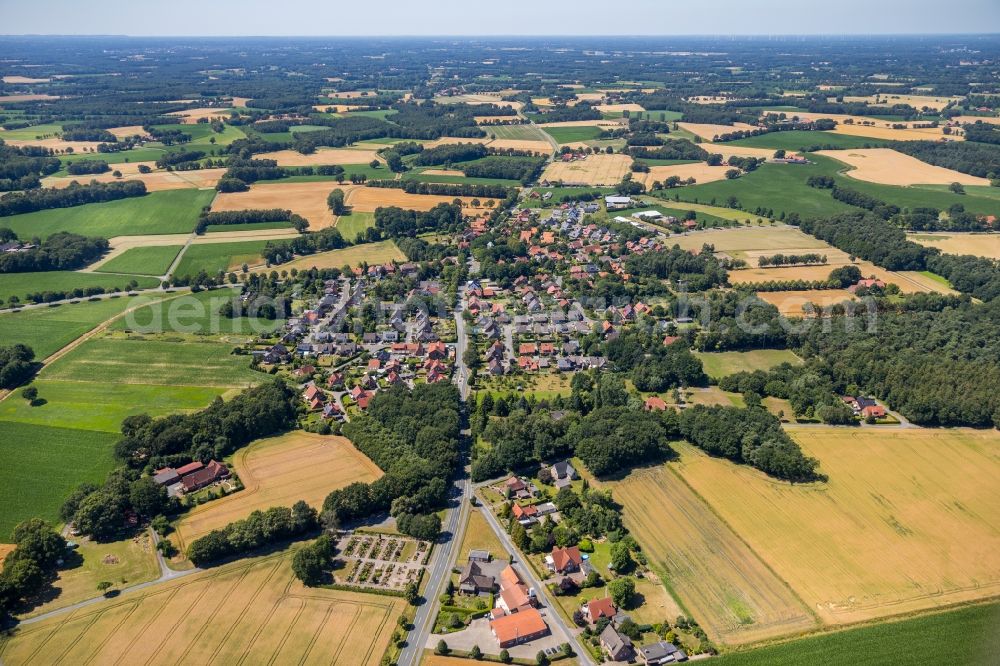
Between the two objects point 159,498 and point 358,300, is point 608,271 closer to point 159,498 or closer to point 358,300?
point 358,300

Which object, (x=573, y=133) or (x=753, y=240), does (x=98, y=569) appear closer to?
(x=753, y=240)

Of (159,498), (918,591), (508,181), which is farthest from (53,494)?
(508,181)

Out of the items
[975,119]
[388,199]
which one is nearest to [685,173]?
[388,199]

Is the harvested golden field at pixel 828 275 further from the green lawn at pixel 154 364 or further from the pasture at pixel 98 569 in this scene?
the pasture at pixel 98 569

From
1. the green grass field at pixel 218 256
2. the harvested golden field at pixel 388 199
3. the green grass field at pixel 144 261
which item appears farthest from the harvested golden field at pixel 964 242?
the green grass field at pixel 144 261

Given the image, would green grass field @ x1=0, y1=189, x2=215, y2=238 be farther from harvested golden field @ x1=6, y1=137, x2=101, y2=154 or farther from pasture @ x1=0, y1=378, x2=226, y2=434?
pasture @ x1=0, y1=378, x2=226, y2=434
